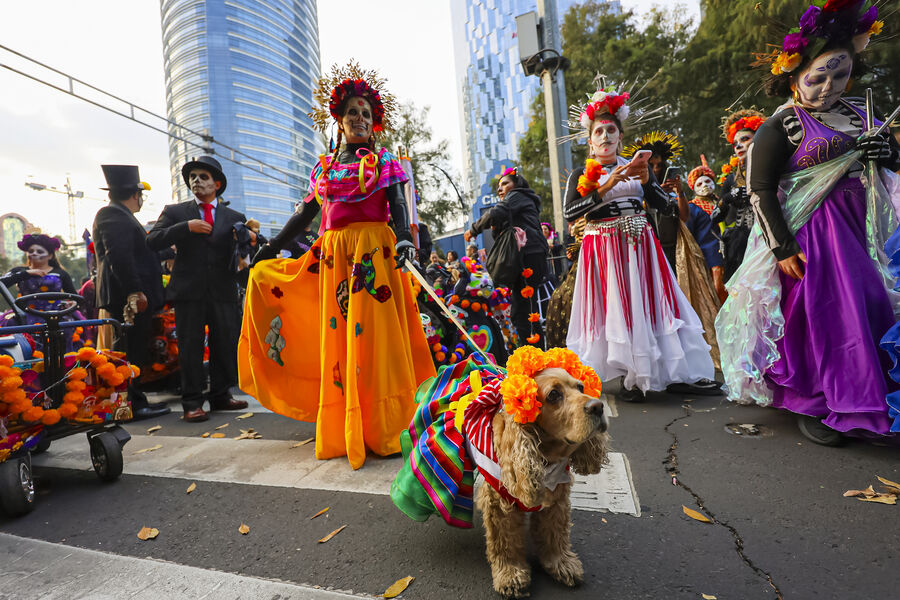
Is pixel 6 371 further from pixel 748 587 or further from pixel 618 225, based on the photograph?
pixel 618 225

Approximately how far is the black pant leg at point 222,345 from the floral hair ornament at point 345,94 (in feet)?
7.20

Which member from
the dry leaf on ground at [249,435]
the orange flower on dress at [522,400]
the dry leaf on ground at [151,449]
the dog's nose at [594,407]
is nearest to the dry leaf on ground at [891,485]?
the dog's nose at [594,407]

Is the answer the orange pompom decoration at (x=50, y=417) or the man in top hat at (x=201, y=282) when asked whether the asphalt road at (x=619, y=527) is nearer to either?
the orange pompom decoration at (x=50, y=417)

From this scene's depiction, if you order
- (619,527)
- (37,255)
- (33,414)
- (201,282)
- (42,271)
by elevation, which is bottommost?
(619,527)

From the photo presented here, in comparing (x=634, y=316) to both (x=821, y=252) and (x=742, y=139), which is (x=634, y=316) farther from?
(x=742, y=139)

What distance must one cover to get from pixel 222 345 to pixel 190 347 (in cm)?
29

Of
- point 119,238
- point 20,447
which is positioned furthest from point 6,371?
point 119,238

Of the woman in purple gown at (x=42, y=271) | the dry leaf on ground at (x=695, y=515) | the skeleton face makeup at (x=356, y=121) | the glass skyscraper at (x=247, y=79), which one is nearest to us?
the dry leaf on ground at (x=695, y=515)

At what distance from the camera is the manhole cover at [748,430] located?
289 centimetres

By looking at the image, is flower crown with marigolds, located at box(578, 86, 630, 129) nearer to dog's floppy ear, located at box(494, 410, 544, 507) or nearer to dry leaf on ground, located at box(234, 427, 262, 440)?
dog's floppy ear, located at box(494, 410, 544, 507)

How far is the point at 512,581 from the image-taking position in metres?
1.54

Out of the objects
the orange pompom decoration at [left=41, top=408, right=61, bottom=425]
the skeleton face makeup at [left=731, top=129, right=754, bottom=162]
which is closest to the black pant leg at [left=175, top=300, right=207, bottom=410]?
the orange pompom decoration at [left=41, top=408, right=61, bottom=425]

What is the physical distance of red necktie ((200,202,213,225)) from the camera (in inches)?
176

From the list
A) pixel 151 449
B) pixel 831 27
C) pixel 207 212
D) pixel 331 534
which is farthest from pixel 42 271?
pixel 831 27
